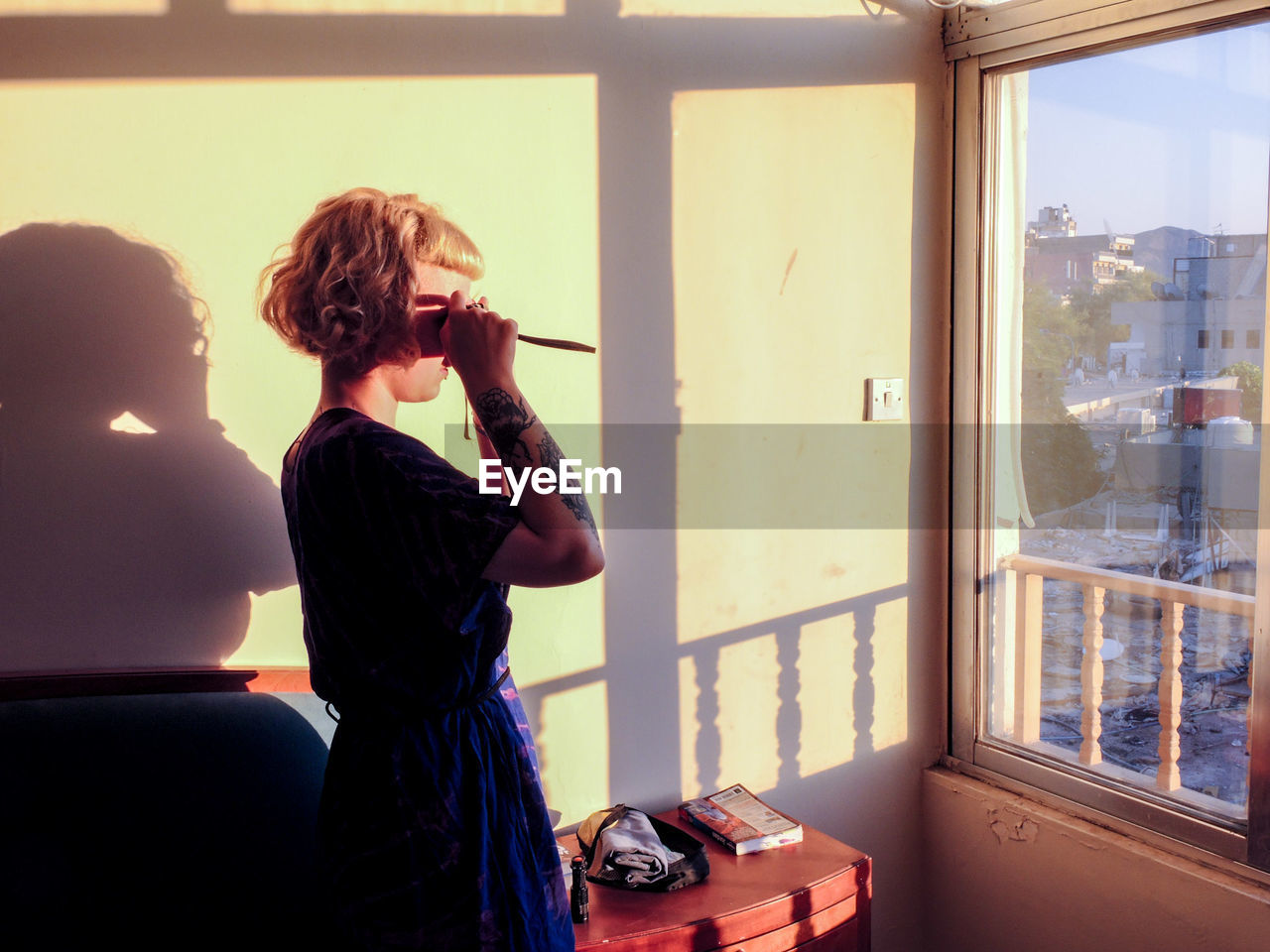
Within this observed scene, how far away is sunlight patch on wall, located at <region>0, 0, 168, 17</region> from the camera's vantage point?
4.58ft

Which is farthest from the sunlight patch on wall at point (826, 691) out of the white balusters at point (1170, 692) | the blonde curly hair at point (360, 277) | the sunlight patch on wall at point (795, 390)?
the blonde curly hair at point (360, 277)

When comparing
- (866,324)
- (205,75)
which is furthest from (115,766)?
(866,324)

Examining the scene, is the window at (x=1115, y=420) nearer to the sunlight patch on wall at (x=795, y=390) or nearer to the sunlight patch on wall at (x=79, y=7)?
the sunlight patch on wall at (x=795, y=390)

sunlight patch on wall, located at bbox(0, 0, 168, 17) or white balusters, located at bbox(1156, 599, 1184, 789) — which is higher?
sunlight patch on wall, located at bbox(0, 0, 168, 17)

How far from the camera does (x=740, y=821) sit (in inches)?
74.8

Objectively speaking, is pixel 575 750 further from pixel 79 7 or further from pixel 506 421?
pixel 79 7

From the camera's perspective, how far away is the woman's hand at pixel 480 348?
1.17 m

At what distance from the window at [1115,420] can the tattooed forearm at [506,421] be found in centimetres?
146

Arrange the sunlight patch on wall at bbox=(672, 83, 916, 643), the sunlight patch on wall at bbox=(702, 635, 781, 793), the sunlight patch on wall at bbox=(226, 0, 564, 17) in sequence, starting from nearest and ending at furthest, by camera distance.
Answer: the sunlight patch on wall at bbox=(226, 0, 564, 17) → the sunlight patch on wall at bbox=(672, 83, 916, 643) → the sunlight patch on wall at bbox=(702, 635, 781, 793)

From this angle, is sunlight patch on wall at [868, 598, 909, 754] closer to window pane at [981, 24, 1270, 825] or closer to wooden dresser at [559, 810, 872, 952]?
window pane at [981, 24, 1270, 825]

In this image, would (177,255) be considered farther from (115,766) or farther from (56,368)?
(115,766)

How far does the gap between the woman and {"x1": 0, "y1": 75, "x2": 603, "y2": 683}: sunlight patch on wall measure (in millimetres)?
343

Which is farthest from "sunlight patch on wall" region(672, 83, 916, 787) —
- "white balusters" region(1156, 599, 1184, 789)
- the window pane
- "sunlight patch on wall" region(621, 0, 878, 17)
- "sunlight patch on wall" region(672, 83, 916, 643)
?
"white balusters" region(1156, 599, 1184, 789)

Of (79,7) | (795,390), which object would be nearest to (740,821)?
(795,390)
